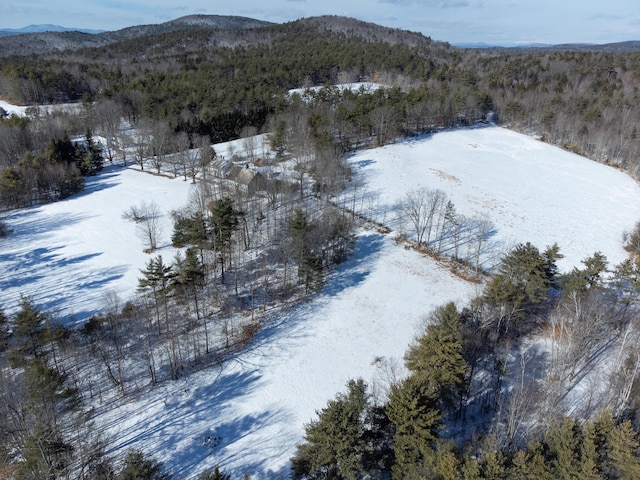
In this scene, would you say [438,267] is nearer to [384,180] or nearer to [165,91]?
[384,180]

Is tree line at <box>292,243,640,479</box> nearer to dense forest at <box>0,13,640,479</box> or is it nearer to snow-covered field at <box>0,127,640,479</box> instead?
dense forest at <box>0,13,640,479</box>

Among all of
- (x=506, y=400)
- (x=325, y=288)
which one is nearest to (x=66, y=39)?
(x=325, y=288)

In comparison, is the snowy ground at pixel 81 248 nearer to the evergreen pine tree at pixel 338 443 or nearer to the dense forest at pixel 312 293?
the dense forest at pixel 312 293

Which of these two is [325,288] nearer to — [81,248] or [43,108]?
[81,248]

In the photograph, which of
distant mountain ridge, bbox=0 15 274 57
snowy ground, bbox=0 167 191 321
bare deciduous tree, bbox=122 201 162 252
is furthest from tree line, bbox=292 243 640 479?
distant mountain ridge, bbox=0 15 274 57

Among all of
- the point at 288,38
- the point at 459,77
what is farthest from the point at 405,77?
the point at 288,38
